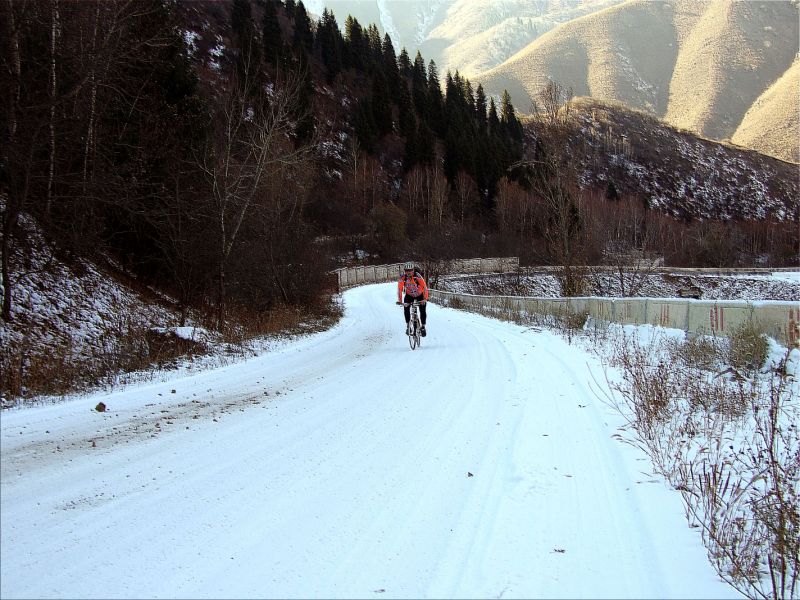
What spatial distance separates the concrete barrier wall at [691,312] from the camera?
8898mm

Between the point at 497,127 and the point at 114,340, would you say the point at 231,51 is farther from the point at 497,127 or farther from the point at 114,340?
the point at 114,340

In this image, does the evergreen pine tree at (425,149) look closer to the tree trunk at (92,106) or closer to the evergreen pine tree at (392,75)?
the evergreen pine tree at (392,75)

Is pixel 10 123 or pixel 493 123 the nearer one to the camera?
pixel 10 123

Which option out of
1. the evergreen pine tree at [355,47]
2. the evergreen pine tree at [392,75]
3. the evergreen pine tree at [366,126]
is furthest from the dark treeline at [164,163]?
the evergreen pine tree at [355,47]

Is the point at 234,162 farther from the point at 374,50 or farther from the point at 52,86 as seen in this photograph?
the point at 374,50

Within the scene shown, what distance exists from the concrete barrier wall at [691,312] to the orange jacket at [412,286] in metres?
5.75

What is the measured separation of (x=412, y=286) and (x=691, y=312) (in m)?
6.59

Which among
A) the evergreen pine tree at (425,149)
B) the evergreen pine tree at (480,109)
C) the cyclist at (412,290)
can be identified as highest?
the evergreen pine tree at (480,109)

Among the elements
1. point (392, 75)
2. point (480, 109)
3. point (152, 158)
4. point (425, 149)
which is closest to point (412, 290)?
point (152, 158)

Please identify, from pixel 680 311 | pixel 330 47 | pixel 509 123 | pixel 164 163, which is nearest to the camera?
pixel 680 311

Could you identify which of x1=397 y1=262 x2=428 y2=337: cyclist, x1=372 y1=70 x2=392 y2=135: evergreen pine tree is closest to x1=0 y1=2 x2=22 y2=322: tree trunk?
x1=397 y1=262 x2=428 y2=337: cyclist

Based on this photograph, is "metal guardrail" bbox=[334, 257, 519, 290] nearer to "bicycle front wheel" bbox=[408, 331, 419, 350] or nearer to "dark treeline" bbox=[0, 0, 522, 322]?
"dark treeline" bbox=[0, 0, 522, 322]

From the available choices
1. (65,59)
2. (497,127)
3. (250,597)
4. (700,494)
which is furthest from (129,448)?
(497,127)

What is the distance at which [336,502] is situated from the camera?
3.69 m
